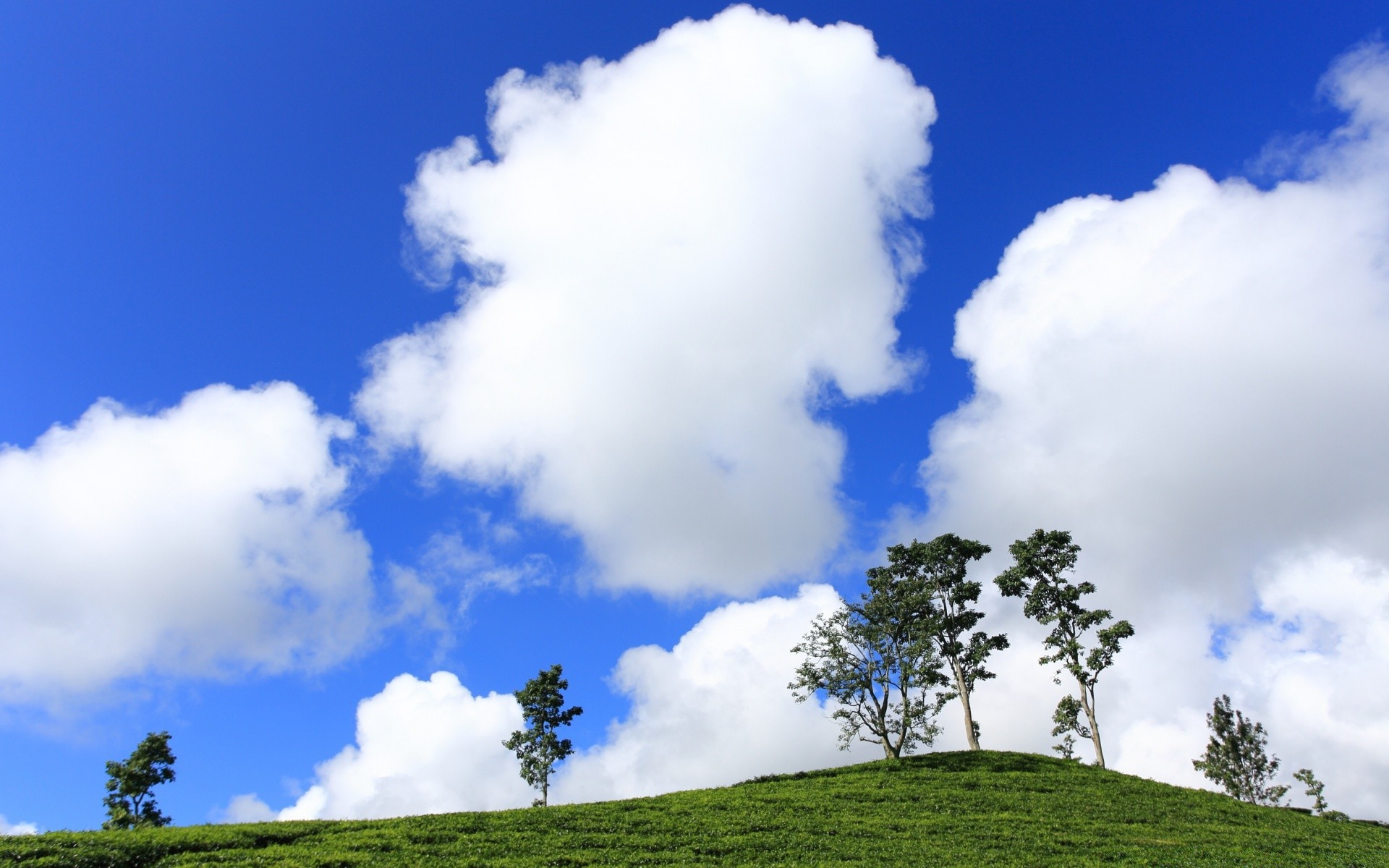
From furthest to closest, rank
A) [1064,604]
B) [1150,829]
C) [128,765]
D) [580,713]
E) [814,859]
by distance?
[580,713] < [1064,604] < [128,765] < [1150,829] < [814,859]

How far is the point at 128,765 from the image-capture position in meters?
57.5

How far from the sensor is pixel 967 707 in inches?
2446

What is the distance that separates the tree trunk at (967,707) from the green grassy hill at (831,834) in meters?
9.69

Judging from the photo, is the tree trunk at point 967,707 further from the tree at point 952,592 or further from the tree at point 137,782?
the tree at point 137,782

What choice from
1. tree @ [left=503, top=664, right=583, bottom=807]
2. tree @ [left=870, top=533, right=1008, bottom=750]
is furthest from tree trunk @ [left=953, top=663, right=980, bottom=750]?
tree @ [left=503, top=664, right=583, bottom=807]

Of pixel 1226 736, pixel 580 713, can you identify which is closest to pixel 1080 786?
pixel 580 713

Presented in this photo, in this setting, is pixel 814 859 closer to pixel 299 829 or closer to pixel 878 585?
pixel 299 829

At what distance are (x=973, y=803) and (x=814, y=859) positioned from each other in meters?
16.8

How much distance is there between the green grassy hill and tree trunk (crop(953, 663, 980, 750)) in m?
9.69

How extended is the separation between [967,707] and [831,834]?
32.1m

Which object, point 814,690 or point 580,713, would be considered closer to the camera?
point 814,690

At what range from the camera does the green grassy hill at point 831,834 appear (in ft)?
90.8

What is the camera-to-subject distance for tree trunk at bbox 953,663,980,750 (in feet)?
198

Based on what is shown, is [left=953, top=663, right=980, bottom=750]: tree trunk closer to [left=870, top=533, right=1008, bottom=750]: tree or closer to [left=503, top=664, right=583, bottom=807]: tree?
[left=870, top=533, right=1008, bottom=750]: tree
